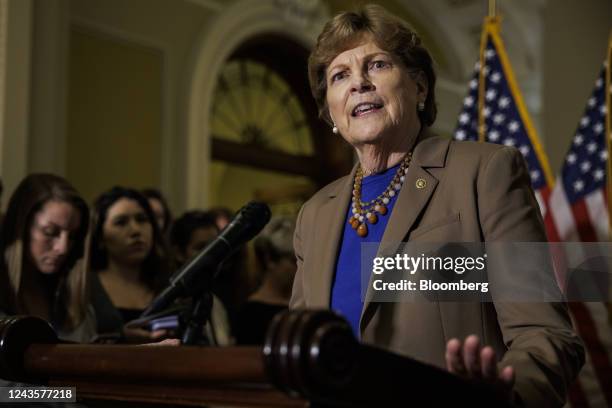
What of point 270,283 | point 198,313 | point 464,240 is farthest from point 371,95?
point 270,283

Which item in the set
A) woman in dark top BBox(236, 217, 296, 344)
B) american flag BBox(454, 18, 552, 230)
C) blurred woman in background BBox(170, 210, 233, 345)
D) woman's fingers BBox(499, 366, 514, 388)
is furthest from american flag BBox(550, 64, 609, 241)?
woman's fingers BBox(499, 366, 514, 388)

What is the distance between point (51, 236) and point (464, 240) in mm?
1687

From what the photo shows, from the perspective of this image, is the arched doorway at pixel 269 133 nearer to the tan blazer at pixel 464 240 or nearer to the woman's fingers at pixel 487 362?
the tan blazer at pixel 464 240

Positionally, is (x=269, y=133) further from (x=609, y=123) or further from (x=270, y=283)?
(x=609, y=123)

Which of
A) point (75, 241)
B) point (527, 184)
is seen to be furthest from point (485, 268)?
point (75, 241)

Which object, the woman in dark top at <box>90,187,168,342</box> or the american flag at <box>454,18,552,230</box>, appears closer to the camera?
the woman in dark top at <box>90,187,168,342</box>

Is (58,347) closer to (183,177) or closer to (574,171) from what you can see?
(574,171)

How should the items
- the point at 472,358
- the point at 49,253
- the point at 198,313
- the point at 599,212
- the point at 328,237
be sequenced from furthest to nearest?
the point at 599,212 < the point at 49,253 < the point at 198,313 < the point at 328,237 < the point at 472,358

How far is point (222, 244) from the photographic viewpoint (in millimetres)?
1457

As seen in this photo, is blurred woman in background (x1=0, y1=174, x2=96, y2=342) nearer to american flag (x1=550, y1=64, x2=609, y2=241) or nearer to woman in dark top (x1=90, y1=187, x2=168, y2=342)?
woman in dark top (x1=90, y1=187, x2=168, y2=342)

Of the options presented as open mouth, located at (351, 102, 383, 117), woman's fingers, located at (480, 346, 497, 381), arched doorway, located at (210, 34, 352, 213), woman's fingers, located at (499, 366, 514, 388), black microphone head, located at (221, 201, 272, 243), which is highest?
arched doorway, located at (210, 34, 352, 213)

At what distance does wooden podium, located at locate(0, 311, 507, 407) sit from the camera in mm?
665

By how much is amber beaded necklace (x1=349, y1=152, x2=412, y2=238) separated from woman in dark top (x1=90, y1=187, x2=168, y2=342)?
1848mm

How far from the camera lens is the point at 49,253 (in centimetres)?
246
